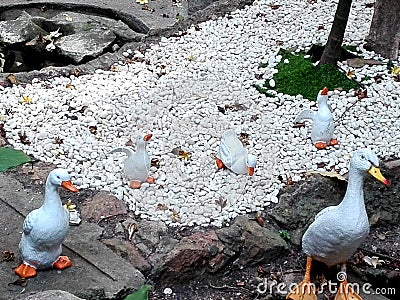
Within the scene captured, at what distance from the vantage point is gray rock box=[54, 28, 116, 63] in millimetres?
5375

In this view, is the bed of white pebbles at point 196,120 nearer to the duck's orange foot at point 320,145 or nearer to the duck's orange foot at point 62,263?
the duck's orange foot at point 320,145

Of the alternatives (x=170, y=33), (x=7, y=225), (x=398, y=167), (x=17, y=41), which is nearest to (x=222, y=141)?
(x=398, y=167)

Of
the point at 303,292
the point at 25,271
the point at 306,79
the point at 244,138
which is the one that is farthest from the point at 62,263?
the point at 306,79

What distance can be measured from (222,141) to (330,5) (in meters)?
2.46

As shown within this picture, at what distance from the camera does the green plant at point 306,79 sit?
430 centimetres

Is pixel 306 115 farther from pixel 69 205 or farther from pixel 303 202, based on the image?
pixel 69 205

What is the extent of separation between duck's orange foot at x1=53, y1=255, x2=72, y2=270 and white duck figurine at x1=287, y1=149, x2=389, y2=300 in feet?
3.11

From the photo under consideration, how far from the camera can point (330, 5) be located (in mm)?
5582

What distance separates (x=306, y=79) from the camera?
439cm

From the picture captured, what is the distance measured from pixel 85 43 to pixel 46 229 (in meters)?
3.09

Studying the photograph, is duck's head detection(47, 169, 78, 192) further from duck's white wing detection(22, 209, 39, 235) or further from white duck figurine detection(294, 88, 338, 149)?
white duck figurine detection(294, 88, 338, 149)

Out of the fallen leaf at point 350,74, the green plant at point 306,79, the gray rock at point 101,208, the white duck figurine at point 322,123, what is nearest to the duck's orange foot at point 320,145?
the white duck figurine at point 322,123

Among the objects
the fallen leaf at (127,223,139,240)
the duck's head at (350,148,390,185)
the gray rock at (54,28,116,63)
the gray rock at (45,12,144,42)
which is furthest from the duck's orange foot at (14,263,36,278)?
the gray rock at (45,12,144,42)

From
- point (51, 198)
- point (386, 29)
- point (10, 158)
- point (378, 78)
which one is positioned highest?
point (10, 158)
